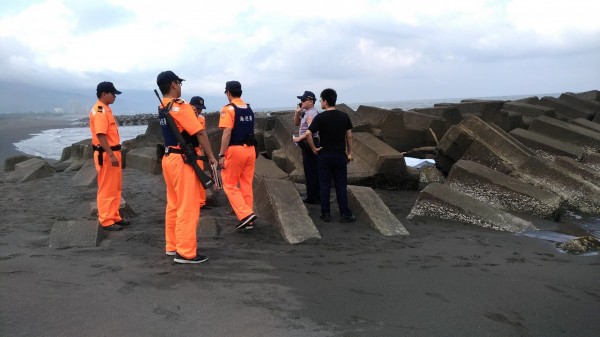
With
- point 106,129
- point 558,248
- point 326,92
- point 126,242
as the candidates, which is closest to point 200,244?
point 126,242

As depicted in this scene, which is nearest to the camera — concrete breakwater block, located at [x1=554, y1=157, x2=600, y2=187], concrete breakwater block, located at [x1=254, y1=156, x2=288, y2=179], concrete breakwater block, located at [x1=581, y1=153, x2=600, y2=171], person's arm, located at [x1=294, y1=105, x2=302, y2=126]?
person's arm, located at [x1=294, y1=105, x2=302, y2=126]

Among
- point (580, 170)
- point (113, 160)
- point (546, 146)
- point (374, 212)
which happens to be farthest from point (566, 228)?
point (113, 160)

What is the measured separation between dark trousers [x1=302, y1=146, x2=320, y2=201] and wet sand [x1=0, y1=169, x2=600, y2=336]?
1107 millimetres

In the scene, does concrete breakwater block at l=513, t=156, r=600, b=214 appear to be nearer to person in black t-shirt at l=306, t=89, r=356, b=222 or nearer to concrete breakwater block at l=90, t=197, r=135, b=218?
person in black t-shirt at l=306, t=89, r=356, b=222

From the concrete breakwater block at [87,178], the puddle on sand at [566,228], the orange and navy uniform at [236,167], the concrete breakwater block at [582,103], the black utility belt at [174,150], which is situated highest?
the concrete breakwater block at [582,103]

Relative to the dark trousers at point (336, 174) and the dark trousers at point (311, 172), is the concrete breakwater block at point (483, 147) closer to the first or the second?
the dark trousers at point (311, 172)

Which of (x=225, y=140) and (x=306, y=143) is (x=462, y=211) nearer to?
(x=306, y=143)

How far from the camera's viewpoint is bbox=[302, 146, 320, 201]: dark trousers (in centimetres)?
651

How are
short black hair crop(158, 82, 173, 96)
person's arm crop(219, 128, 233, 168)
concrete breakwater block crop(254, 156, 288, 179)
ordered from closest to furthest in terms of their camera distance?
short black hair crop(158, 82, 173, 96), person's arm crop(219, 128, 233, 168), concrete breakwater block crop(254, 156, 288, 179)

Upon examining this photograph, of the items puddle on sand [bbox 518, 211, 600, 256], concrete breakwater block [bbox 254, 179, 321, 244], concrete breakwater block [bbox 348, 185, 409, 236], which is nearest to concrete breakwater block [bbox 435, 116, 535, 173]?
puddle on sand [bbox 518, 211, 600, 256]

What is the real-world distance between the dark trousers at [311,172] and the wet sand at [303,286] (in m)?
1.11

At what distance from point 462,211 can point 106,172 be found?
4407mm

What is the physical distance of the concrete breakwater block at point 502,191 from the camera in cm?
634

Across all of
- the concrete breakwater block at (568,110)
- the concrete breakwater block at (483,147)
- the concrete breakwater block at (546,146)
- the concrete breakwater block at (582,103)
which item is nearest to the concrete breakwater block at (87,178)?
the concrete breakwater block at (483,147)
